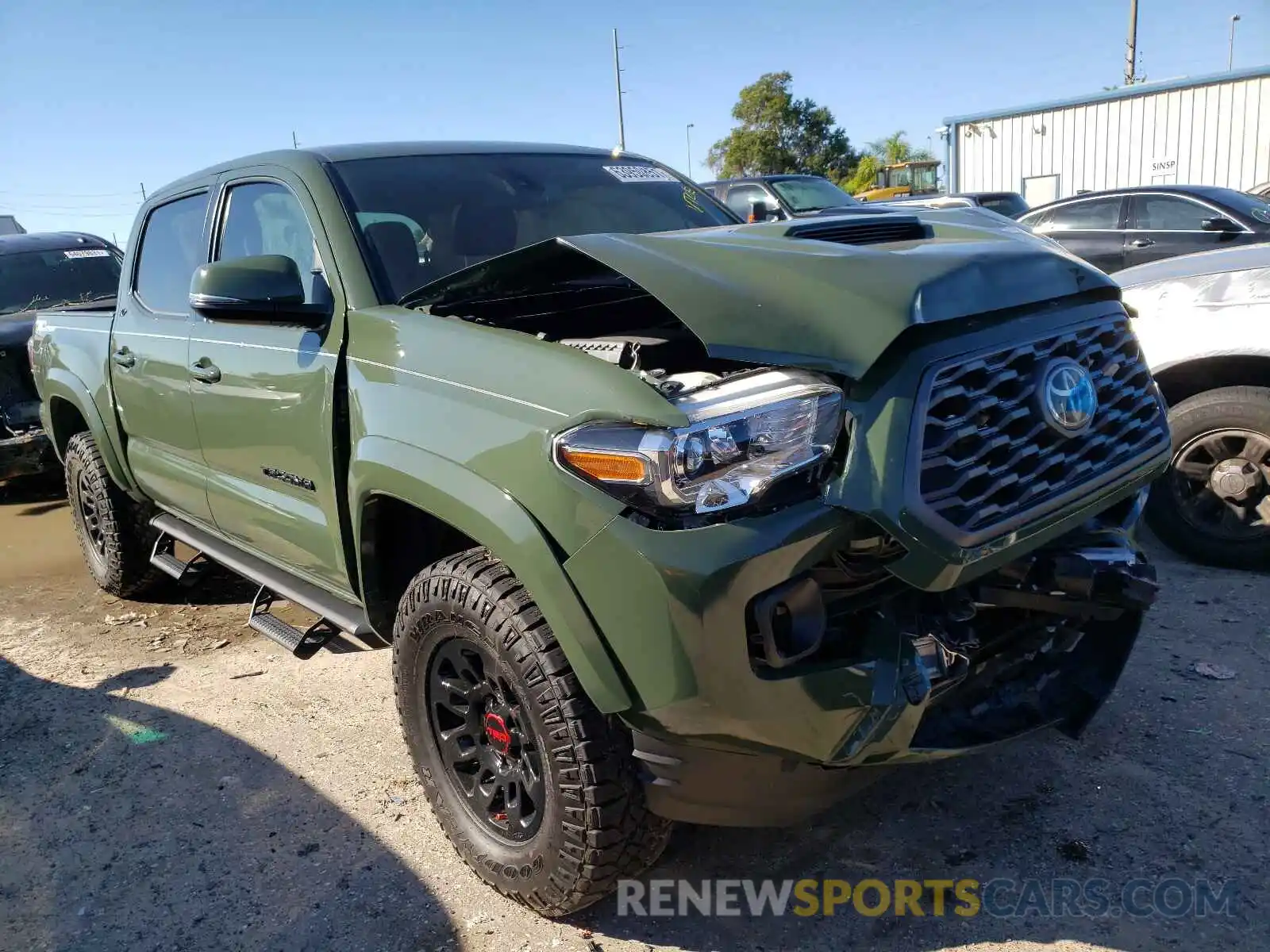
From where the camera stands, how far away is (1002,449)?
2.00m

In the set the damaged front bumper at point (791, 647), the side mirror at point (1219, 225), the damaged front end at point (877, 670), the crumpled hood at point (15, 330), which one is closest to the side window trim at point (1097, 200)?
the side mirror at point (1219, 225)

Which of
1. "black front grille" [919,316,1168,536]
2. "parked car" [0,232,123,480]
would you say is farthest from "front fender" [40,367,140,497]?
"black front grille" [919,316,1168,536]

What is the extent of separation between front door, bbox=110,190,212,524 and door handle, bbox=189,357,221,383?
79 millimetres

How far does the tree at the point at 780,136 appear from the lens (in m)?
47.0

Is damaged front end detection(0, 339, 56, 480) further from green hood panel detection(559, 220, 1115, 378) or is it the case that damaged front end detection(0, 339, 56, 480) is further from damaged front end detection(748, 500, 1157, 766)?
damaged front end detection(748, 500, 1157, 766)

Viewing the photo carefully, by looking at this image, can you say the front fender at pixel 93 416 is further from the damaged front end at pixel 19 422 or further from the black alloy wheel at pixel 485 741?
the black alloy wheel at pixel 485 741

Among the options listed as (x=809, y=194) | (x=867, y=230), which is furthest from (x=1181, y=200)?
(x=867, y=230)

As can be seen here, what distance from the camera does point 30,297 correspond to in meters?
7.73

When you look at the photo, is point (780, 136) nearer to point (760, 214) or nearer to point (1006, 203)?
point (1006, 203)

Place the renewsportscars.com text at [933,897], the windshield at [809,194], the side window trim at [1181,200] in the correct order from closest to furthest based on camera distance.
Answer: the renewsportscars.com text at [933,897], the side window trim at [1181,200], the windshield at [809,194]

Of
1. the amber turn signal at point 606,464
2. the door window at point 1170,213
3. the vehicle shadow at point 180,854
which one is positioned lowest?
the vehicle shadow at point 180,854

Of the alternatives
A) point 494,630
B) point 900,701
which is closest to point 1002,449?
point 900,701

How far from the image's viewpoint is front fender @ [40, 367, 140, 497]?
4457mm

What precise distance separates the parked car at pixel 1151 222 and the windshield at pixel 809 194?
8.54ft
